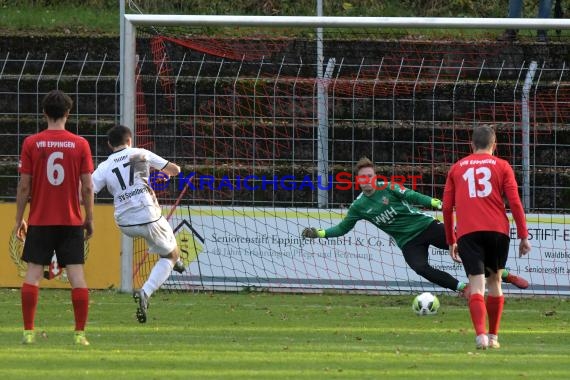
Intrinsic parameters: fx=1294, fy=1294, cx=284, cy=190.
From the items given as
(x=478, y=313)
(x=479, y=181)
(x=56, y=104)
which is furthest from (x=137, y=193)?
(x=478, y=313)

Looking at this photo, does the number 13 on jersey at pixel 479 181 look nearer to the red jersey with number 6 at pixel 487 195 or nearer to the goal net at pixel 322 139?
the red jersey with number 6 at pixel 487 195

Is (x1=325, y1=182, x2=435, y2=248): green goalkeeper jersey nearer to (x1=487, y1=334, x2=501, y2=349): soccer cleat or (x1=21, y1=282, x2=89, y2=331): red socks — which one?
(x1=487, y1=334, x2=501, y2=349): soccer cleat

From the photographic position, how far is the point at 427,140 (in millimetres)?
17469

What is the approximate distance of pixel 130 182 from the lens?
11.6 meters

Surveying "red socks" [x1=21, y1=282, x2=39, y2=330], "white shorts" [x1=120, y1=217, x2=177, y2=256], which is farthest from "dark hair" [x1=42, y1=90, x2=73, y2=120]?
"white shorts" [x1=120, y1=217, x2=177, y2=256]

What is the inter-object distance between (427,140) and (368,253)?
3.02 metres

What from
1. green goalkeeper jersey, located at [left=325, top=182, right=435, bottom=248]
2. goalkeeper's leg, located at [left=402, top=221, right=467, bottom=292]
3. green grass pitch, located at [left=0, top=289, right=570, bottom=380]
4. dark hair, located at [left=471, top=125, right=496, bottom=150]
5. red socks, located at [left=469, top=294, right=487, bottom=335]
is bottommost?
green grass pitch, located at [left=0, top=289, right=570, bottom=380]

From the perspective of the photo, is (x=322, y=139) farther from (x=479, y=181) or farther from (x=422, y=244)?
(x=479, y=181)

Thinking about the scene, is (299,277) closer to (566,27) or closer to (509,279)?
(509,279)

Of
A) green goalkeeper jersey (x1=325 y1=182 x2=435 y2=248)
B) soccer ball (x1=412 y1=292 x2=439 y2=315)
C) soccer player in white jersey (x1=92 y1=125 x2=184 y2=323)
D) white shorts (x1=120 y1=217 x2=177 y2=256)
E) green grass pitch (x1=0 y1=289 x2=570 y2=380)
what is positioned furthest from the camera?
green goalkeeper jersey (x1=325 y1=182 x2=435 y2=248)

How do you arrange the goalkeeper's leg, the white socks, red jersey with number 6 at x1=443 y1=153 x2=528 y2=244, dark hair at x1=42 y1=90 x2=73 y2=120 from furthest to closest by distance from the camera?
1. the goalkeeper's leg
2. the white socks
3. red jersey with number 6 at x1=443 y1=153 x2=528 y2=244
4. dark hair at x1=42 y1=90 x2=73 y2=120

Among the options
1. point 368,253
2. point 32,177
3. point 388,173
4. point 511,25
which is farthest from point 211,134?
point 32,177

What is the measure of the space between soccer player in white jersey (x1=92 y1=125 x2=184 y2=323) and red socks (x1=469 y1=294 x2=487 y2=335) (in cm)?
317

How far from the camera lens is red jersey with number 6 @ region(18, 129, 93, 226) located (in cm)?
939
